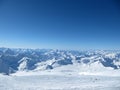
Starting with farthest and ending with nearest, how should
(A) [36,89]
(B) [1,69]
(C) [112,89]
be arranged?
(B) [1,69]
(A) [36,89]
(C) [112,89]

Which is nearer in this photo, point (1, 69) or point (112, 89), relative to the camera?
point (112, 89)

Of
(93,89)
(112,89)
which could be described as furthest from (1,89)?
(112,89)

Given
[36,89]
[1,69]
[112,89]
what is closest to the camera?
[112,89]

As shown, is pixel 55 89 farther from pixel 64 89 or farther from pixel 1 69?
pixel 1 69

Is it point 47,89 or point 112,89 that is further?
point 47,89

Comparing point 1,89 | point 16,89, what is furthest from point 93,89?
point 1,89

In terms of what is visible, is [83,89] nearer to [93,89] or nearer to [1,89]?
[93,89]

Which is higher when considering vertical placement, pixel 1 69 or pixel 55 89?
pixel 55 89

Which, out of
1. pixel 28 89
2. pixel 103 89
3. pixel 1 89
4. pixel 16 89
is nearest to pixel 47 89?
pixel 28 89

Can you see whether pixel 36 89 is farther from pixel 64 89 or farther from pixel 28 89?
pixel 64 89
